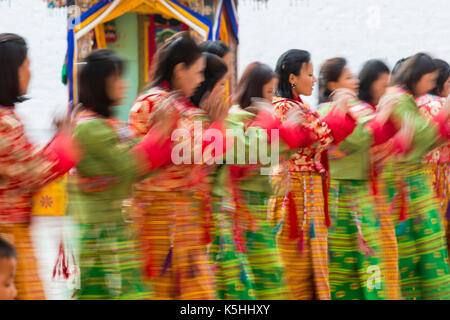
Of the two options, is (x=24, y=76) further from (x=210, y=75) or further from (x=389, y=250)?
(x=389, y=250)

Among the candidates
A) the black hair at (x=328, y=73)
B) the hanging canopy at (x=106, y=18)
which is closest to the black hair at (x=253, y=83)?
the black hair at (x=328, y=73)

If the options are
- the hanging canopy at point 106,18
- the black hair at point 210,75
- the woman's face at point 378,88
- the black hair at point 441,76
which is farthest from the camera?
the hanging canopy at point 106,18

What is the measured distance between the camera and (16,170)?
2498 mm

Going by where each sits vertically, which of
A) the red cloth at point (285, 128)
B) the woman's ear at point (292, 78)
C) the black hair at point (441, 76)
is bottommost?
the red cloth at point (285, 128)

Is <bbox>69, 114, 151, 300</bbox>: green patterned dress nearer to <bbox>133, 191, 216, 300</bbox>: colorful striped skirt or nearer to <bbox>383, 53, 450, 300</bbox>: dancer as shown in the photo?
<bbox>133, 191, 216, 300</bbox>: colorful striped skirt

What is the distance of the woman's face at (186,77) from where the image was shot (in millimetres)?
2961

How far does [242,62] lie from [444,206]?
16.4ft

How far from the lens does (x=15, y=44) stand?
104 inches

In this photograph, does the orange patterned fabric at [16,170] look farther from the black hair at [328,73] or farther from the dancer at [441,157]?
the dancer at [441,157]

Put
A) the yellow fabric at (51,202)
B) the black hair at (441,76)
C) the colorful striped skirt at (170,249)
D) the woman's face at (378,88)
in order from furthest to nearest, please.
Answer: the yellow fabric at (51,202) → the black hair at (441,76) → the woman's face at (378,88) → the colorful striped skirt at (170,249)

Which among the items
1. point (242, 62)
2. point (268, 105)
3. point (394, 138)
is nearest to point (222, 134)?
point (268, 105)

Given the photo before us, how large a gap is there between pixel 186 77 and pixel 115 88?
35 cm

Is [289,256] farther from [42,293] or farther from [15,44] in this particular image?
[15,44]

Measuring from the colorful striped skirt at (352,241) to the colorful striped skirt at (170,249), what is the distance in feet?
3.68
